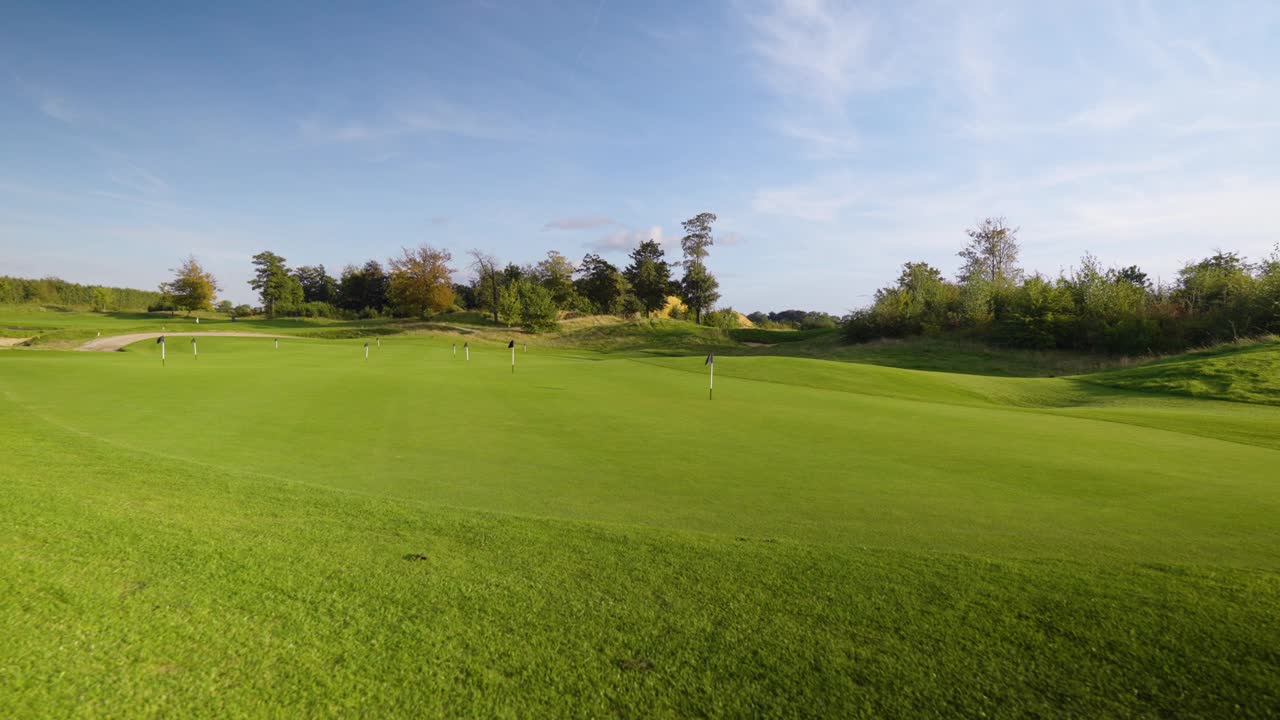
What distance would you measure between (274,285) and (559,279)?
40.3 meters

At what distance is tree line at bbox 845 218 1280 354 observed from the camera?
1204 inches

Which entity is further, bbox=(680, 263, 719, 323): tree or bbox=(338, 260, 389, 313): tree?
bbox=(338, 260, 389, 313): tree

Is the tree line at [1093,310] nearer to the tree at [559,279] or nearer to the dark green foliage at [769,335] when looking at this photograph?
the dark green foliage at [769,335]

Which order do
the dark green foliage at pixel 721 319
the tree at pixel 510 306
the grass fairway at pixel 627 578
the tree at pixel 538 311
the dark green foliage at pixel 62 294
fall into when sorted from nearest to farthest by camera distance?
the grass fairway at pixel 627 578 → the tree at pixel 538 311 → the tree at pixel 510 306 → the dark green foliage at pixel 721 319 → the dark green foliage at pixel 62 294

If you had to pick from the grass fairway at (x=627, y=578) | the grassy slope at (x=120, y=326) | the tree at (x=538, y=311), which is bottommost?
the grass fairway at (x=627, y=578)

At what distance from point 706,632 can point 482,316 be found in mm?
69937

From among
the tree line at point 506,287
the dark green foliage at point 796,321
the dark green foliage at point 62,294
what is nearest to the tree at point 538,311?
the tree line at point 506,287

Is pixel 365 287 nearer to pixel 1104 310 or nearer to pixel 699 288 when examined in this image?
pixel 699 288

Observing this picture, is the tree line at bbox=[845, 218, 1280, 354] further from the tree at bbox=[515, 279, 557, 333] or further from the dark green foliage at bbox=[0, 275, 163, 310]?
the dark green foliage at bbox=[0, 275, 163, 310]

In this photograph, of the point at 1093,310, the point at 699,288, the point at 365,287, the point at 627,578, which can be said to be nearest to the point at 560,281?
the point at 699,288

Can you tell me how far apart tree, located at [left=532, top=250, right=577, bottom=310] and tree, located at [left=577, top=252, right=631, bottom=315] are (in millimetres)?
4994

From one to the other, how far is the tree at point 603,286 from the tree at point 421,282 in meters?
17.7

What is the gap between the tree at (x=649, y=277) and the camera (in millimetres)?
76875

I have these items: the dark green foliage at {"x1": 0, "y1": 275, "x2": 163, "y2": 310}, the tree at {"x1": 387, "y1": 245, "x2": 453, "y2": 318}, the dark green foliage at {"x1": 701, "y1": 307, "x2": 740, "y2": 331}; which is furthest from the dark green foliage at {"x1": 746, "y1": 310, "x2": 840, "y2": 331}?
the dark green foliage at {"x1": 0, "y1": 275, "x2": 163, "y2": 310}
